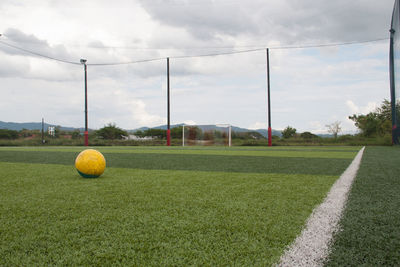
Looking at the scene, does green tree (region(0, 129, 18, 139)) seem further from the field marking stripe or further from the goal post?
the field marking stripe

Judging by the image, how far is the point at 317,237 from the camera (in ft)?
6.53

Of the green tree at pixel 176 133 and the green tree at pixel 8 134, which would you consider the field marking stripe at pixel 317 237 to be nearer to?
the green tree at pixel 176 133

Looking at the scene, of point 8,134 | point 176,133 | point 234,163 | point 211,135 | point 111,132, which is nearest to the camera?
point 234,163

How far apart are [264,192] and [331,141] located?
24.6 m

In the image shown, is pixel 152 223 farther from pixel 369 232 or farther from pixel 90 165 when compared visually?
pixel 90 165

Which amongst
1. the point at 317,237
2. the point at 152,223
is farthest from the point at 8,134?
the point at 317,237

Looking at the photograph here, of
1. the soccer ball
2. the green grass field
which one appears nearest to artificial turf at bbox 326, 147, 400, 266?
the green grass field

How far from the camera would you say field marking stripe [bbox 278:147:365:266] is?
163 cm

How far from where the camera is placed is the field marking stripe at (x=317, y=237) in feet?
5.36

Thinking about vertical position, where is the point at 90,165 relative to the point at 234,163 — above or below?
above

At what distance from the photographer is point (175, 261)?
5.19 ft

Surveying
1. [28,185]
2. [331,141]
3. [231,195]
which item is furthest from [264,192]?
[331,141]

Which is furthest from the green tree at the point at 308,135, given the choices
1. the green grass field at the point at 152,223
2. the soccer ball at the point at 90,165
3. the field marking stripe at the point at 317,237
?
the field marking stripe at the point at 317,237

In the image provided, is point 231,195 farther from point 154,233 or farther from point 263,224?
point 154,233
